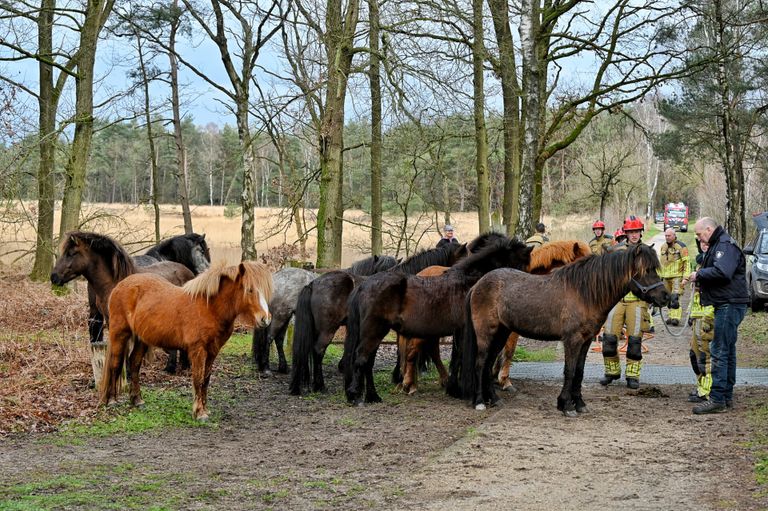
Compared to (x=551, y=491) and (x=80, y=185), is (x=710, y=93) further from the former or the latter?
(x=551, y=491)

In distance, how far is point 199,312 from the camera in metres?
8.17

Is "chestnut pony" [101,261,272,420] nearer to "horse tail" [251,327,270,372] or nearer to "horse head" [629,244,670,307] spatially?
"horse tail" [251,327,270,372]

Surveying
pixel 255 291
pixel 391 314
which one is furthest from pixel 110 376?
pixel 391 314

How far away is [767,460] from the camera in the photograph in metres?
6.12

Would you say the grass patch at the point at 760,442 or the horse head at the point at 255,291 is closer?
the grass patch at the point at 760,442

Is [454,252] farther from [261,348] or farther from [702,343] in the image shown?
[702,343]

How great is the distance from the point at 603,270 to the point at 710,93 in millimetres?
22277

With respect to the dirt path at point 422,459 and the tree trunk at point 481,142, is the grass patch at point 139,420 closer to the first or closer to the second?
the dirt path at point 422,459

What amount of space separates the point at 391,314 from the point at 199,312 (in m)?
2.39

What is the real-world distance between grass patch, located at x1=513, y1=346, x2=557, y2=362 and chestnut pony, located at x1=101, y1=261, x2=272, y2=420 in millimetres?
6486

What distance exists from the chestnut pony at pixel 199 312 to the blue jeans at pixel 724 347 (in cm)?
478

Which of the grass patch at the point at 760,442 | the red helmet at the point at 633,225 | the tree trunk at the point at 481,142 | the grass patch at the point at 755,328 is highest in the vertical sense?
the tree trunk at the point at 481,142

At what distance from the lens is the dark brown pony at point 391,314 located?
30.7 feet

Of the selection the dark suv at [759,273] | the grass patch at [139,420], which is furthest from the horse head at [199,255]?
the dark suv at [759,273]
